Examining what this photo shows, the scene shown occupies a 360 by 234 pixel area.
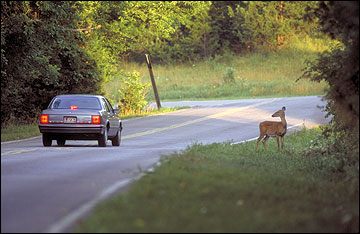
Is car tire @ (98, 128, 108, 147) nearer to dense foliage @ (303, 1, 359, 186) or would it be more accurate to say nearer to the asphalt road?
the asphalt road

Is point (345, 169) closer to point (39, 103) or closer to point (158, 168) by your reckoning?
point (158, 168)

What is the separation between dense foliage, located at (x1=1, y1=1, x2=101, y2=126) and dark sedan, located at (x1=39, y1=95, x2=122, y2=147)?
278 centimetres

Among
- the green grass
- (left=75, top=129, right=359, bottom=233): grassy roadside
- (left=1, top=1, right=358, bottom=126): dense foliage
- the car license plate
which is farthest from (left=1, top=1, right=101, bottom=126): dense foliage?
the green grass

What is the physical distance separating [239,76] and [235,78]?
2095 millimetres

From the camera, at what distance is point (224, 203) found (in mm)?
9141

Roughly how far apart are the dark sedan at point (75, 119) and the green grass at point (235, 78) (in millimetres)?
33980

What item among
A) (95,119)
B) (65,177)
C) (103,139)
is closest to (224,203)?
(65,177)

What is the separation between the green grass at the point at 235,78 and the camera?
61062 mm

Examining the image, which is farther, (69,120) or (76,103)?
(76,103)

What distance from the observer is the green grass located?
6106 centimetres

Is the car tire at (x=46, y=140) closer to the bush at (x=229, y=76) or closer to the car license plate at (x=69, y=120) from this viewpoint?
the car license plate at (x=69, y=120)

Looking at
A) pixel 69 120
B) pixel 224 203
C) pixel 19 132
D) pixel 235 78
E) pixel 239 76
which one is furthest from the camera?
pixel 239 76

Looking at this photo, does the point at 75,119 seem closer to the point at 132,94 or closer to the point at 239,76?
the point at 132,94

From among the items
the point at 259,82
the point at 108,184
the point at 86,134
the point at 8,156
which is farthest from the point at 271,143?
the point at 259,82
